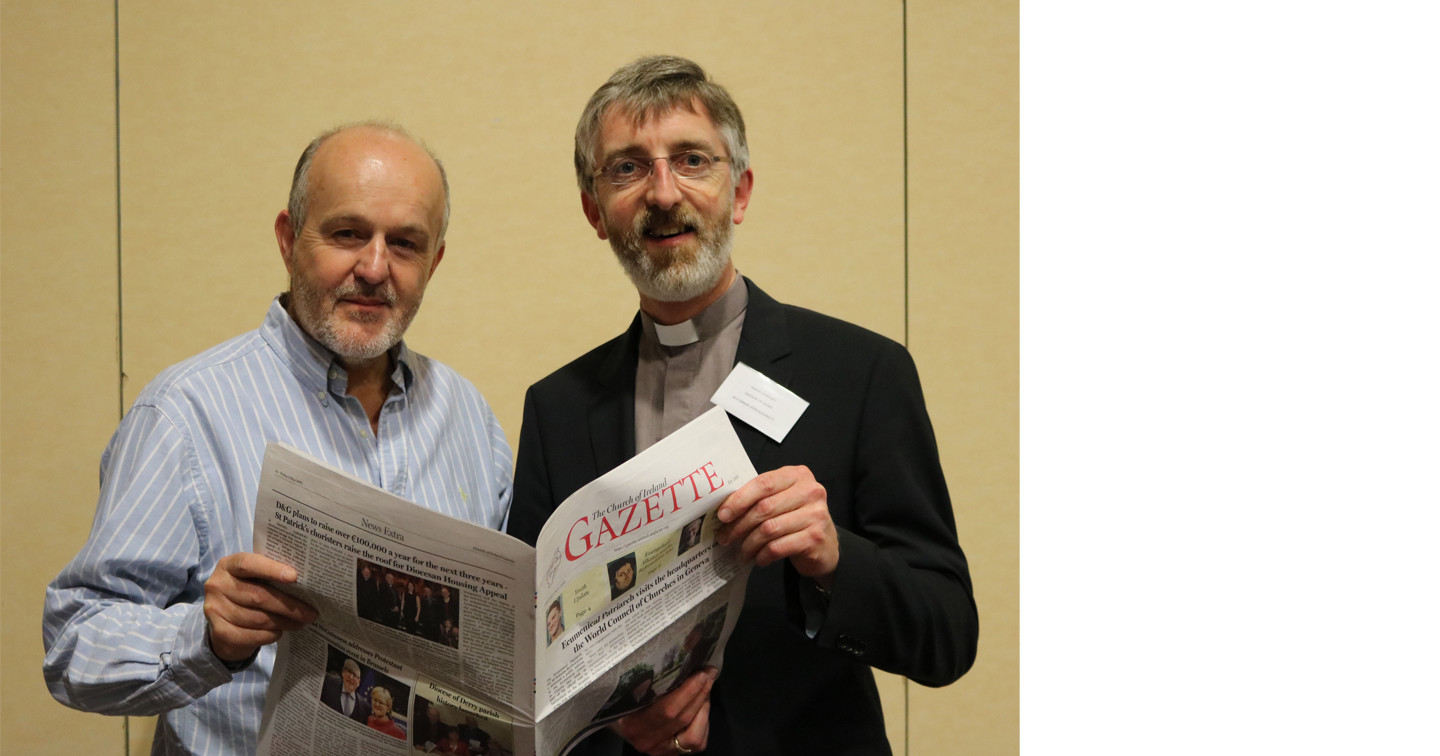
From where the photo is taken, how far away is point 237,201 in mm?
2312

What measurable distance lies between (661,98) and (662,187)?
0.15 m

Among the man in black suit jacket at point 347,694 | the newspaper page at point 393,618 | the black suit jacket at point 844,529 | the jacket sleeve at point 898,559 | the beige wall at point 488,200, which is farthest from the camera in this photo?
the beige wall at point 488,200

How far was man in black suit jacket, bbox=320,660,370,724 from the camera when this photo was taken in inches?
45.1

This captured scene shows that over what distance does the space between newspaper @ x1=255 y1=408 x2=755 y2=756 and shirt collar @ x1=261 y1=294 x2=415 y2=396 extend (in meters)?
0.50

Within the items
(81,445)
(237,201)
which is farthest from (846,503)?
(81,445)

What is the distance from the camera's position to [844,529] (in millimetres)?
1345

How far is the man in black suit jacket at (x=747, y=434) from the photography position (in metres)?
1.33

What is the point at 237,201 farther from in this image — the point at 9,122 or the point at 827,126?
the point at 827,126

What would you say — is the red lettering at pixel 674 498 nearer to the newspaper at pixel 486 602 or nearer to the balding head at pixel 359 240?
the newspaper at pixel 486 602

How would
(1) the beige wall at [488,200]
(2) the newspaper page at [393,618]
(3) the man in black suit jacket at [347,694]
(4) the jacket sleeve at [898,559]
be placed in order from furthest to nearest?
(1) the beige wall at [488,200] → (4) the jacket sleeve at [898,559] → (3) the man in black suit jacket at [347,694] → (2) the newspaper page at [393,618]

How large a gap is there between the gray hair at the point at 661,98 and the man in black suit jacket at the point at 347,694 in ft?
2.80

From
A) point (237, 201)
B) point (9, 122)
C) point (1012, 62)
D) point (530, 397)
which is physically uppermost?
point (1012, 62)

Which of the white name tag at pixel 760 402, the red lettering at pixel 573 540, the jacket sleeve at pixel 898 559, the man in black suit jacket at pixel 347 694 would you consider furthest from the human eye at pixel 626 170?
the man in black suit jacket at pixel 347 694

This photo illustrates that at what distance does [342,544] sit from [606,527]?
289mm
